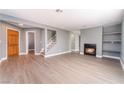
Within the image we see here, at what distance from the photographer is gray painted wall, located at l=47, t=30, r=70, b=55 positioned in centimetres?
672

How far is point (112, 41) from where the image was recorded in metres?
5.72

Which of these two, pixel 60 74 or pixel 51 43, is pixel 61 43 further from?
pixel 60 74

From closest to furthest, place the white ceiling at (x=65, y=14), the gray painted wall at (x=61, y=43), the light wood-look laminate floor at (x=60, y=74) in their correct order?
the light wood-look laminate floor at (x=60, y=74) → the white ceiling at (x=65, y=14) → the gray painted wall at (x=61, y=43)

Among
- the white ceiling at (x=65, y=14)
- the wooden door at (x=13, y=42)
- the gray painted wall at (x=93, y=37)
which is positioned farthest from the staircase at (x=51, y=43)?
the white ceiling at (x=65, y=14)

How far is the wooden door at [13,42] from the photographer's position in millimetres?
6007

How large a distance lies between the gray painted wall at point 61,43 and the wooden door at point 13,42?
2.80 metres

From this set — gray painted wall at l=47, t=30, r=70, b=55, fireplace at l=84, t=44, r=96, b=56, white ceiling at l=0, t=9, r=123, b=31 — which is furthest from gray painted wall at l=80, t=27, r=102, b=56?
white ceiling at l=0, t=9, r=123, b=31

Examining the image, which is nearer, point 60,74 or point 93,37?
point 60,74

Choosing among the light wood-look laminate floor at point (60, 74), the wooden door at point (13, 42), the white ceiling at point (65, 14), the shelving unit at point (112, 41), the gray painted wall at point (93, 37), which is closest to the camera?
the light wood-look laminate floor at point (60, 74)

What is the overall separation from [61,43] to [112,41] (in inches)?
156

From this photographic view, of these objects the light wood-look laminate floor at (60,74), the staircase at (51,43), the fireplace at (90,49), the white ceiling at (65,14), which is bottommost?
the light wood-look laminate floor at (60,74)

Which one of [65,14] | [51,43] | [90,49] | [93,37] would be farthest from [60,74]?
[93,37]

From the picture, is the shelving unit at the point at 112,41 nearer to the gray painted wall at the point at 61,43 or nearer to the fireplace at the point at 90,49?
the fireplace at the point at 90,49
